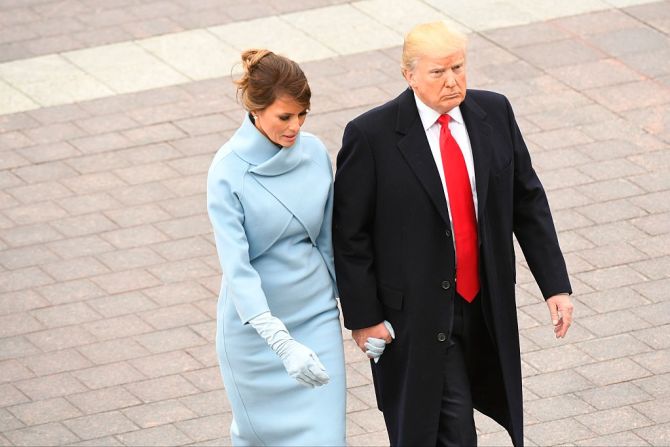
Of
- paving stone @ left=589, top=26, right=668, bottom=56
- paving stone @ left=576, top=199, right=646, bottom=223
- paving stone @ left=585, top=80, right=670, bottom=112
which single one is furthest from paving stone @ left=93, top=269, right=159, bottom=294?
paving stone @ left=589, top=26, right=668, bottom=56

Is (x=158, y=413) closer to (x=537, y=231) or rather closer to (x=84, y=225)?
(x=84, y=225)

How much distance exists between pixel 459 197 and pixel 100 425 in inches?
93.8

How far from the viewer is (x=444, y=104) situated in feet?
17.0

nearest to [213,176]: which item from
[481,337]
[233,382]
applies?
[233,382]

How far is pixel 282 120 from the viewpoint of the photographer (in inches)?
201

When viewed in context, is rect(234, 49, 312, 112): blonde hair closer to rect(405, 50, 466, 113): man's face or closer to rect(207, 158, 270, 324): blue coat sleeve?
rect(207, 158, 270, 324): blue coat sleeve

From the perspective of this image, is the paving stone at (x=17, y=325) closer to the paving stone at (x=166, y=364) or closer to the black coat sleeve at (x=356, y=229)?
the paving stone at (x=166, y=364)

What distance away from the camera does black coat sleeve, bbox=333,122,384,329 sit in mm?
5262

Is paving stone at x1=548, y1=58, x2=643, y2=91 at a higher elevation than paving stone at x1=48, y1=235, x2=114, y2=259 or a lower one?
higher

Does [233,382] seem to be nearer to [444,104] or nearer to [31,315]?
[444,104]

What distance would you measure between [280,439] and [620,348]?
230 centimetres

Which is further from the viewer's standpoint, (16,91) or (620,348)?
(16,91)

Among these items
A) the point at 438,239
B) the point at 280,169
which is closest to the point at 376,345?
the point at 438,239

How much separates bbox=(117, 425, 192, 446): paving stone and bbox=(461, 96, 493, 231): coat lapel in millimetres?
2068
